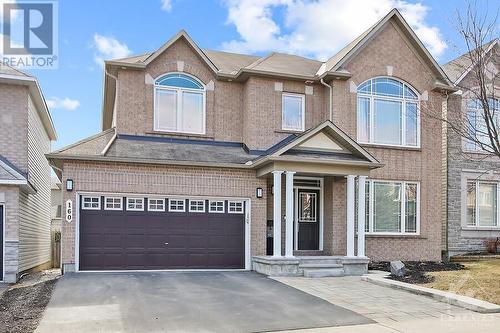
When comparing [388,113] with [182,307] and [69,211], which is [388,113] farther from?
[182,307]

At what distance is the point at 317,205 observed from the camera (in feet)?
57.6

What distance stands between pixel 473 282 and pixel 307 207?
6.46 m

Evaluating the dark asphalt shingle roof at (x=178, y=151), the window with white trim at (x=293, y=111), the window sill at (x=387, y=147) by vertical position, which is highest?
the window with white trim at (x=293, y=111)

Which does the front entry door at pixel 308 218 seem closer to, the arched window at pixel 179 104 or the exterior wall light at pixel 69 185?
the arched window at pixel 179 104

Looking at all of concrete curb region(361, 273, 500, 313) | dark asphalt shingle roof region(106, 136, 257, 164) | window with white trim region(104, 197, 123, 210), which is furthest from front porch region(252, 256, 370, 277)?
window with white trim region(104, 197, 123, 210)

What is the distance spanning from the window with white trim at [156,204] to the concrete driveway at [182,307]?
2.61m

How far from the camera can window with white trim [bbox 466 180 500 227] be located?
19516 millimetres

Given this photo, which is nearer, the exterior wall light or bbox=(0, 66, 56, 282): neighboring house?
bbox=(0, 66, 56, 282): neighboring house

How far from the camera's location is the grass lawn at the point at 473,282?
1088cm

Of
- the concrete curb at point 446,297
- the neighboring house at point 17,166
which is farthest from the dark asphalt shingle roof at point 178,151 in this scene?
the concrete curb at point 446,297

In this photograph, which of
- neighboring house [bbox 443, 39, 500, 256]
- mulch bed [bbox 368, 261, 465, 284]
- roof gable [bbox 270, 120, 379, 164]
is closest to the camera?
mulch bed [bbox 368, 261, 465, 284]

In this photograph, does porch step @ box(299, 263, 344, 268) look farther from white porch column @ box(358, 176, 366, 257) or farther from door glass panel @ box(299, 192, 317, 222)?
door glass panel @ box(299, 192, 317, 222)

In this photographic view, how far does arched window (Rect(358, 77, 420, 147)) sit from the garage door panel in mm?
5741

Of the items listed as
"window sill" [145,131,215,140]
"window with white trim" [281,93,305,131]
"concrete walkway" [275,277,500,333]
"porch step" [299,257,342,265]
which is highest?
"window with white trim" [281,93,305,131]
